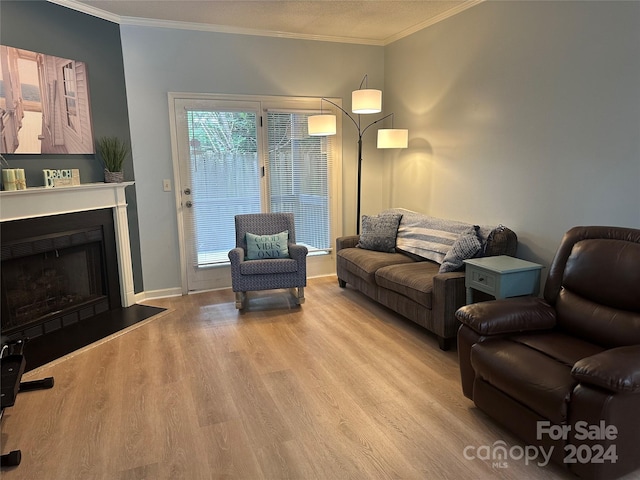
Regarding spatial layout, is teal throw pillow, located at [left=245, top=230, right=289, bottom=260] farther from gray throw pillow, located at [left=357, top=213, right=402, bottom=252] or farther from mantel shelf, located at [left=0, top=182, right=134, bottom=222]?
mantel shelf, located at [left=0, top=182, right=134, bottom=222]

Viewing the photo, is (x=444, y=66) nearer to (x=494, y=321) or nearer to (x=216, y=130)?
(x=216, y=130)

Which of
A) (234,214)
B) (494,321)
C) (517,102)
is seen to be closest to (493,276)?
(494,321)

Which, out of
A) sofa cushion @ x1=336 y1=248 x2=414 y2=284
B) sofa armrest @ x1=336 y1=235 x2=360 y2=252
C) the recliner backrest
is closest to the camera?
the recliner backrest

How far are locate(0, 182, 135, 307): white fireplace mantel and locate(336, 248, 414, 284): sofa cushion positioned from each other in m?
2.21

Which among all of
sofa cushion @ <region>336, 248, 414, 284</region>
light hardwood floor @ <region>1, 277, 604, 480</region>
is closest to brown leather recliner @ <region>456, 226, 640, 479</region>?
light hardwood floor @ <region>1, 277, 604, 480</region>

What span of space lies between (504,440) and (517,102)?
255 centimetres

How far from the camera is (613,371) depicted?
171cm

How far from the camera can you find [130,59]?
420 centimetres

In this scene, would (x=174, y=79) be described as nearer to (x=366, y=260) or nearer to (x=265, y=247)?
(x=265, y=247)

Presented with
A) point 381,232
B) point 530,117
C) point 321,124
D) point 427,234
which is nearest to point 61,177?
point 321,124

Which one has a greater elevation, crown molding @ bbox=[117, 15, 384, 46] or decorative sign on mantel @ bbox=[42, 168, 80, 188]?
crown molding @ bbox=[117, 15, 384, 46]

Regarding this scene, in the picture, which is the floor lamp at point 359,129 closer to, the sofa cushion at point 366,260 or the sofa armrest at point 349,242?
the sofa armrest at point 349,242

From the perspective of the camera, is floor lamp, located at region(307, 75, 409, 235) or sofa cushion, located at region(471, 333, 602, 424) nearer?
sofa cushion, located at region(471, 333, 602, 424)

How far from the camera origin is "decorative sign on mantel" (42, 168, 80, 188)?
3.52 m
